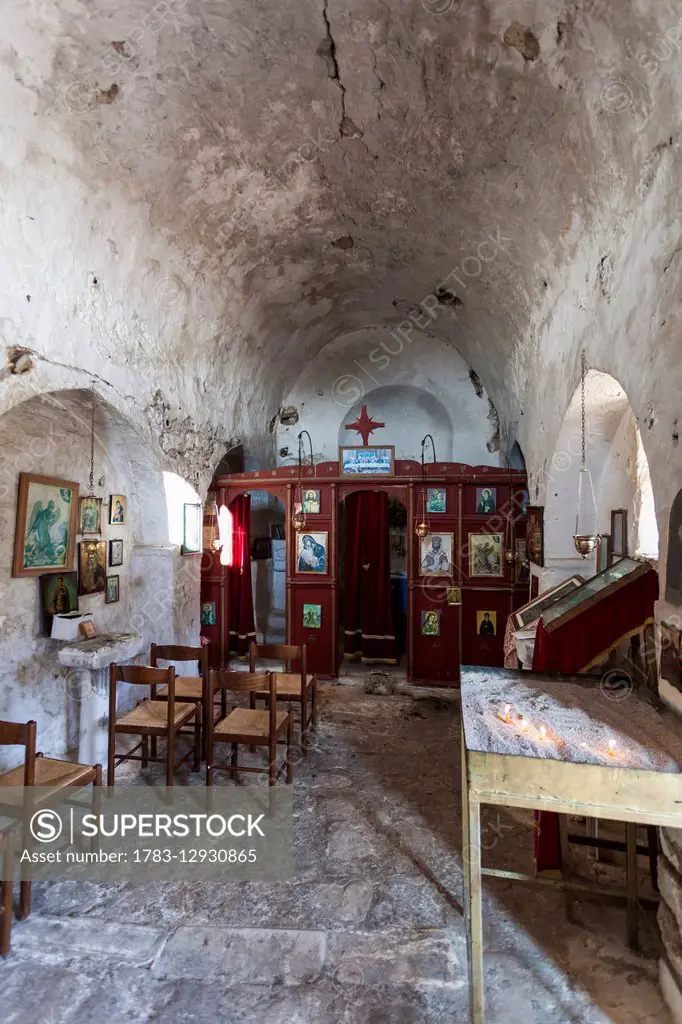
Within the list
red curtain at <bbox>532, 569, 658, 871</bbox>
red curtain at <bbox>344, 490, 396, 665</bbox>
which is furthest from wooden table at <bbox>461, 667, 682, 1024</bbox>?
red curtain at <bbox>344, 490, 396, 665</bbox>

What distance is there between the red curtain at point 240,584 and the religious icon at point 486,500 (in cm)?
334

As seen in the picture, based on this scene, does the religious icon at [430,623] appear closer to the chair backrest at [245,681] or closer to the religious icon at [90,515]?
the chair backrest at [245,681]

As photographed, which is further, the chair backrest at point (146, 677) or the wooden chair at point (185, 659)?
the wooden chair at point (185, 659)

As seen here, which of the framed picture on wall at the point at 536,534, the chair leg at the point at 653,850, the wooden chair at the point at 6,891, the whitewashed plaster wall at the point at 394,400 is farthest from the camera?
the whitewashed plaster wall at the point at 394,400

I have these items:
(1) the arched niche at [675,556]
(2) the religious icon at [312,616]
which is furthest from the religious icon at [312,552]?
(1) the arched niche at [675,556]

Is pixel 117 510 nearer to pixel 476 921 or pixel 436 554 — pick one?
pixel 436 554

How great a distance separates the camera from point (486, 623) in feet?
22.2

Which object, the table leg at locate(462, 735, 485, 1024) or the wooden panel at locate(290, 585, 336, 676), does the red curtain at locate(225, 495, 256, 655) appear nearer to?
the wooden panel at locate(290, 585, 336, 676)

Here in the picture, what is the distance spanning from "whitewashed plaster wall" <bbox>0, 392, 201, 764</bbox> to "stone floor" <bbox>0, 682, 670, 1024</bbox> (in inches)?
67.6

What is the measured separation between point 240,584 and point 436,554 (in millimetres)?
3007

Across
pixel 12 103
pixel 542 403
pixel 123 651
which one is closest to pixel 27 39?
pixel 12 103

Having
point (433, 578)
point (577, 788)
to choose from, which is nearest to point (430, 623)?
point (433, 578)

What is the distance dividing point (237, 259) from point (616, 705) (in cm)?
537

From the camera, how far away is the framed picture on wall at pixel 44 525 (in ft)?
14.1
